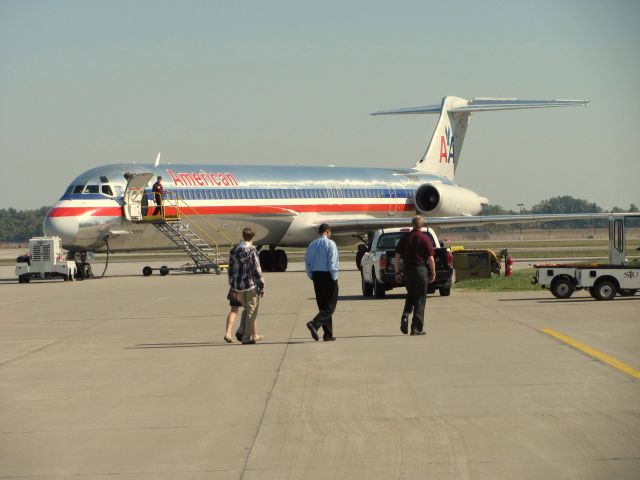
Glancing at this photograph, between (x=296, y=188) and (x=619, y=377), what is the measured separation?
3479cm

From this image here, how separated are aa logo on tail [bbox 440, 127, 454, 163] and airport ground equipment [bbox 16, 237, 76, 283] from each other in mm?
23015

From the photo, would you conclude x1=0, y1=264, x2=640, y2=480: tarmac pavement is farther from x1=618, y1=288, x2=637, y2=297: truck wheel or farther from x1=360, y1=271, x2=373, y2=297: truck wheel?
x1=360, y1=271, x2=373, y2=297: truck wheel

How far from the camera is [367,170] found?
1981 inches

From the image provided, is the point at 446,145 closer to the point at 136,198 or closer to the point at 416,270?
the point at 136,198

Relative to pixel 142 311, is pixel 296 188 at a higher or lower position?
higher

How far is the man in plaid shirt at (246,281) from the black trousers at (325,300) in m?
0.80

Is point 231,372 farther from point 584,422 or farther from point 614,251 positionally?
point 614,251

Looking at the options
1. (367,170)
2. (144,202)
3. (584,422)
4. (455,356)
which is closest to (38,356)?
(455,356)

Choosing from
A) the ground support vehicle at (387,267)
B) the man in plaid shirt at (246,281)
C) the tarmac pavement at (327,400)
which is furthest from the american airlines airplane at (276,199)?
the man in plaid shirt at (246,281)

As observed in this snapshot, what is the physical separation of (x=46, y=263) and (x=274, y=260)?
1086cm

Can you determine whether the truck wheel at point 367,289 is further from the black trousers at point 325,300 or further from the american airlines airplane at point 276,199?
the american airlines airplane at point 276,199

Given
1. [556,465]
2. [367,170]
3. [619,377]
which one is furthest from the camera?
[367,170]

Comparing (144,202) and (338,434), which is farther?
(144,202)

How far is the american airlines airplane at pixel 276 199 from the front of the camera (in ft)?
126
